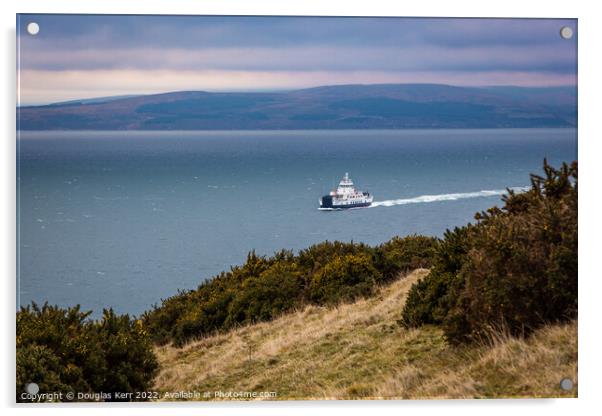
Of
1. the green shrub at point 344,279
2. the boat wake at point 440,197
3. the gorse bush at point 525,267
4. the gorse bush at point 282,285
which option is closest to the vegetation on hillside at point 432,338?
the gorse bush at point 525,267

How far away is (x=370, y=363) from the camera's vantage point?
27.1 ft

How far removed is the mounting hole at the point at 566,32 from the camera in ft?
27.1

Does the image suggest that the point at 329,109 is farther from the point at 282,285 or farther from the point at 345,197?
the point at 282,285

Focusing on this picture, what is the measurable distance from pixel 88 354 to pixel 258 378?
65.3 inches

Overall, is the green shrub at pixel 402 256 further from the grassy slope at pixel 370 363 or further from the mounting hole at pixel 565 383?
the mounting hole at pixel 565 383

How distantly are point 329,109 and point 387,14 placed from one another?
4.56 ft

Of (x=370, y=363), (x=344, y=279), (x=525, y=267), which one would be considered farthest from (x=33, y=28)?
(x=344, y=279)

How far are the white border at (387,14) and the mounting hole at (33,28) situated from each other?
0.14 meters

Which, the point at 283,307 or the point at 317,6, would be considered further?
the point at 283,307

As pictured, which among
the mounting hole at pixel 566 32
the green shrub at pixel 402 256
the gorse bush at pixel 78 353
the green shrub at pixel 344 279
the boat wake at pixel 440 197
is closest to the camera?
the gorse bush at pixel 78 353

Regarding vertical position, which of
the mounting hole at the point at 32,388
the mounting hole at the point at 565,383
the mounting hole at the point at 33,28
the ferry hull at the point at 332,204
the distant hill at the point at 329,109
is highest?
the mounting hole at the point at 33,28

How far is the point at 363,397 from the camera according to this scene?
771cm
